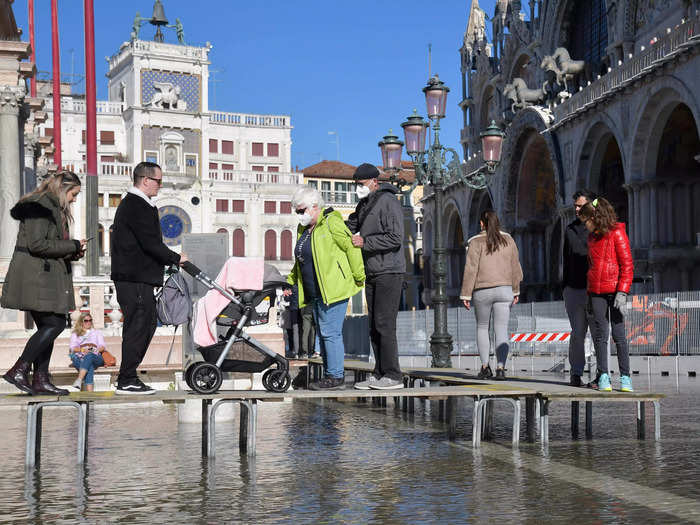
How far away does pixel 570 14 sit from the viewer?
3834 centimetres

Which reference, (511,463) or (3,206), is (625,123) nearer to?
(3,206)

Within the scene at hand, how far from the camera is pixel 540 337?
2438cm

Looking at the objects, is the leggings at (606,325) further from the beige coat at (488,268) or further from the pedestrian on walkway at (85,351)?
the pedestrian on walkway at (85,351)

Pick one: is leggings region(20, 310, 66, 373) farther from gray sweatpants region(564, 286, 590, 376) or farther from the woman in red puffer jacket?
gray sweatpants region(564, 286, 590, 376)

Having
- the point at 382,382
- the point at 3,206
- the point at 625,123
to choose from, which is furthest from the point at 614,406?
the point at 625,123

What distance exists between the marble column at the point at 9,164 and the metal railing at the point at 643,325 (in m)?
12.5

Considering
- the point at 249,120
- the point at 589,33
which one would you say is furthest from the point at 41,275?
the point at 249,120

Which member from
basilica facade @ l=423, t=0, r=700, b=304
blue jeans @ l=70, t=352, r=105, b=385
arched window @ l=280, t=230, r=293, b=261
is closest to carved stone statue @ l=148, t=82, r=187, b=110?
arched window @ l=280, t=230, r=293, b=261

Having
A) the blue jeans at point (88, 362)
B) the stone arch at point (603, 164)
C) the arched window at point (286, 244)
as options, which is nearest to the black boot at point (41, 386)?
the blue jeans at point (88, 362)

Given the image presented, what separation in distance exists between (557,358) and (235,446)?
1707cm

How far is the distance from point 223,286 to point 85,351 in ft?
17.8

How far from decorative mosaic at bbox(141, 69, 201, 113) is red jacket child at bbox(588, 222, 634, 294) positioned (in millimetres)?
63097

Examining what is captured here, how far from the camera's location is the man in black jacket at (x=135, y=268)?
24.6ft

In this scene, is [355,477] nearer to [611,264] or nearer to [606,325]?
[606,325]
